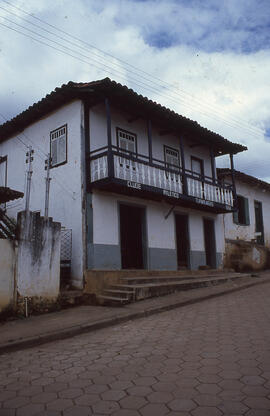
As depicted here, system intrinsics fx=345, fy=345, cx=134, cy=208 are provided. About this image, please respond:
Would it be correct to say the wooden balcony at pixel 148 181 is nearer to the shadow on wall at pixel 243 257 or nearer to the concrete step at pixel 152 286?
the shadow on wall at pixel 243 257

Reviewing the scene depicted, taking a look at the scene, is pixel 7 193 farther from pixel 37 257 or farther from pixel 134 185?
pixel 134 185

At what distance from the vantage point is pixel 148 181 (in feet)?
35.7

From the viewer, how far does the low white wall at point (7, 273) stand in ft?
23.6

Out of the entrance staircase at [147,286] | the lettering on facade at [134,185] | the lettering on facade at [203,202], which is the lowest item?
the entrance staircase at [147,286]

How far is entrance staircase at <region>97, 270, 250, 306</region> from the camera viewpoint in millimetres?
8586

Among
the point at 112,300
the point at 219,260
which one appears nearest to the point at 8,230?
the point at 112,300

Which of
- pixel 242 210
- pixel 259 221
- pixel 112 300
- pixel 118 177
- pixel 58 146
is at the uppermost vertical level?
pixel 58 146

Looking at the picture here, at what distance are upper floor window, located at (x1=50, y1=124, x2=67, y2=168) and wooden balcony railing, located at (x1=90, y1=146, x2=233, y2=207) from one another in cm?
113

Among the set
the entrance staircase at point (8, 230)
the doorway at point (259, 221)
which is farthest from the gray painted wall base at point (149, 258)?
the doorway at point (259, 221)

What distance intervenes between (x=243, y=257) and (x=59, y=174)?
9046 millimetres

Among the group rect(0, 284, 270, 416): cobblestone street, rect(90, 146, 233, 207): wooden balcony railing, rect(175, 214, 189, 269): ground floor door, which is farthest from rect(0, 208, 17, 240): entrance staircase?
rect(175, 214, 189, 269): ground floor door

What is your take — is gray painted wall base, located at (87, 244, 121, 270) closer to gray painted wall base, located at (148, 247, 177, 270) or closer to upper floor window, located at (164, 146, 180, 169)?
gray painted wall base, located at (148, 247, 177, 270)

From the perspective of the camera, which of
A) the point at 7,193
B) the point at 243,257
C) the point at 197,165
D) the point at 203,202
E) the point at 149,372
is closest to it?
the point at 149,372

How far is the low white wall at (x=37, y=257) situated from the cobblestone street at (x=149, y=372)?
2.40 meters
